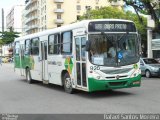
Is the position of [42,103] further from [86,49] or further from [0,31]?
[0,31]

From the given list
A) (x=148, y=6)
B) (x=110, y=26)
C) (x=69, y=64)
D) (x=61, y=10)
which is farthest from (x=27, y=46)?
(x=61, y=10)

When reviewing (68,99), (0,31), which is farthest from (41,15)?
(68,99)

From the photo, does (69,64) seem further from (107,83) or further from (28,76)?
(28,76)

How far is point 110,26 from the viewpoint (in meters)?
14.3

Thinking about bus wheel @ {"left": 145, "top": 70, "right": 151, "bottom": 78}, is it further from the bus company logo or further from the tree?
the bus company logo

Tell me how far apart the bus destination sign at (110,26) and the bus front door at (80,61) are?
1.79 ft

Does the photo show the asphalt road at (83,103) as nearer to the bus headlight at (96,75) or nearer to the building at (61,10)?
the bus headlight at (96,75)

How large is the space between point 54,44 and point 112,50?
3.97 m

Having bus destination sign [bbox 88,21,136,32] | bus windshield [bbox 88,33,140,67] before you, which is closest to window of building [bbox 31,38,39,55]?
bus destination sign [bbox 88,21,136,32]

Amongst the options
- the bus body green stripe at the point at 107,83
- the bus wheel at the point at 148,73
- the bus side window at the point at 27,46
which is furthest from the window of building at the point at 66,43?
the bus wheel at the point at 148,73

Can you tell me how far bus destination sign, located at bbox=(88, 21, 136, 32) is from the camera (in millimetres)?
14109

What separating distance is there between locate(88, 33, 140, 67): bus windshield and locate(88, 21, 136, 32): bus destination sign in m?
0.19

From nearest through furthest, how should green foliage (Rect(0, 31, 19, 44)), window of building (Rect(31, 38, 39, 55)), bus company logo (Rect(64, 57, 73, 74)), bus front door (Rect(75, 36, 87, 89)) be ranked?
bus front door (Rect(75, 36, 87, 89)) → bus company logo (Rect(64, 57, 73, 74)) → window of building (Rect(31, 38, 39, 55)) → green foliage (Rect(0, 31, 19, 44))

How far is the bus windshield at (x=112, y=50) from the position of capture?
45.7 feet
